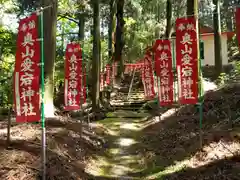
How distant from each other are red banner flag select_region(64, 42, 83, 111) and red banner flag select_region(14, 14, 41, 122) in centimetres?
456

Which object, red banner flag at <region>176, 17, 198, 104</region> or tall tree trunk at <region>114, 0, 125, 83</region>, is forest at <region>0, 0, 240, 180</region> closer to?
red banner flag at <region>176, 17, 198, 104</region>

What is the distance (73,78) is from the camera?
1043 cm

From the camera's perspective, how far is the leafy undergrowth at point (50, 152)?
5.60 m

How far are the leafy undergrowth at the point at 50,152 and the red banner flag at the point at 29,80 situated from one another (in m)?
0.77

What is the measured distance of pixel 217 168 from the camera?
616 centimetres

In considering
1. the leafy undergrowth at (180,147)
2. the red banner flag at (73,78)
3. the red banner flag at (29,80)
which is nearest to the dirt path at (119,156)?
the leafy undergrowth at (180,147)

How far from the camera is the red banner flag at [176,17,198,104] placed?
8523mm

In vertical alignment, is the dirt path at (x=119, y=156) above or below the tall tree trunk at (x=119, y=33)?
below

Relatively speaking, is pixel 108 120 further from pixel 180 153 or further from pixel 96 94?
pixel 180 153

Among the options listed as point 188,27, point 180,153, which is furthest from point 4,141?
point 188,27

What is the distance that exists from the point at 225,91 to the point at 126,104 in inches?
294

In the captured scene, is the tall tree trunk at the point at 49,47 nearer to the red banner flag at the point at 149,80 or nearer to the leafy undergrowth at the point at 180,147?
the leafy undergrowth at the point at 180,147

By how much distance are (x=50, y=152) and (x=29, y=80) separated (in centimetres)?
179

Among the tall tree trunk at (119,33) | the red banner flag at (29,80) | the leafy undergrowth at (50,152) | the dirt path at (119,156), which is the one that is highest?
the tall tree trunk at (119,33)
